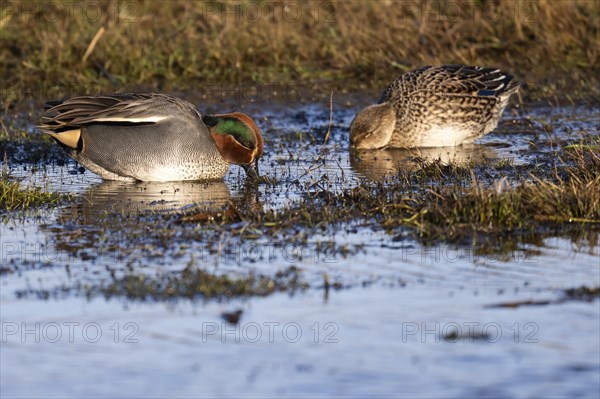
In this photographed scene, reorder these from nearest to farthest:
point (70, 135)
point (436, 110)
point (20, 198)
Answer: point (20, 198) → point (70, 135) → point (436, 110)

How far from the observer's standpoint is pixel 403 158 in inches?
365

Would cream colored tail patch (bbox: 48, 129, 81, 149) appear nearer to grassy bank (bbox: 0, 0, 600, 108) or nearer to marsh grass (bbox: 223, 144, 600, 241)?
marsh grass (bbox: 223, 144, 600, 241)

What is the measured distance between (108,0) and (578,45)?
16.7 feet

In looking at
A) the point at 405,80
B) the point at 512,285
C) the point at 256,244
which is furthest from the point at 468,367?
the point at 405,80

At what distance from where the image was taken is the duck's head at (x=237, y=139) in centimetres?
804

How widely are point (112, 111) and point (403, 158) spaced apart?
2.57 meters

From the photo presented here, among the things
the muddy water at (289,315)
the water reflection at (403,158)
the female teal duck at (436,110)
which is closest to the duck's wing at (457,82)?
the female teal duck at (436,110)

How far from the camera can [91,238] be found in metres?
6.27

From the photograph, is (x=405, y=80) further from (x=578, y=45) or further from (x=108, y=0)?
(x=108, y=0)

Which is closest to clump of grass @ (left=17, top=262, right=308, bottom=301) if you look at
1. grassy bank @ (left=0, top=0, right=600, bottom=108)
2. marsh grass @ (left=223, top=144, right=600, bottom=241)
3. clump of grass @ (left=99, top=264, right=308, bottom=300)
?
clump of grass @ (left=99, top=264, right=308, bottom=300)

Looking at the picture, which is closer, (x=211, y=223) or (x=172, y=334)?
(x=172, y=334)

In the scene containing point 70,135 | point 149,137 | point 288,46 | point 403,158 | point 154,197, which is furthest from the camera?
point 288,46

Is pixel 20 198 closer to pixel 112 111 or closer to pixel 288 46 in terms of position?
pixel 112 111

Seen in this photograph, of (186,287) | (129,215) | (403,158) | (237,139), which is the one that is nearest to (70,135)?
(237,139)
